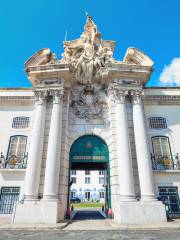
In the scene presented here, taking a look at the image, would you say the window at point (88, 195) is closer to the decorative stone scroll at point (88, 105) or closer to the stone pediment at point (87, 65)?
the decorative stone scroll at point (88, 105)

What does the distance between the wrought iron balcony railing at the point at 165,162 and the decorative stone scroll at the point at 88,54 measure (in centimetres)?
758

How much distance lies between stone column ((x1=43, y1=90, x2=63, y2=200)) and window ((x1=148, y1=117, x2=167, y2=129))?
7.04 m

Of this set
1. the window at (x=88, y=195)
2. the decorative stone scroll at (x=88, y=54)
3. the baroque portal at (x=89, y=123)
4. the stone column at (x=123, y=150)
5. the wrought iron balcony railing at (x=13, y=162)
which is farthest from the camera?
the window at (x=88, y=195)

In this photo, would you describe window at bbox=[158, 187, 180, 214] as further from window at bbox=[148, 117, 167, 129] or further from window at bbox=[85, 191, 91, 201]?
window at bbox=[85, 191, 91, 201]

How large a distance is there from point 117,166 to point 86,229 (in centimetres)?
441

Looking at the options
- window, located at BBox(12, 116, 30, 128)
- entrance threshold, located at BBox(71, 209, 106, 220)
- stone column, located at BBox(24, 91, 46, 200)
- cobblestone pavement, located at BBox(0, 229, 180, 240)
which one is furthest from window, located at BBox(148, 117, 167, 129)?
window, located at BBox(12, 116, 30, 128)

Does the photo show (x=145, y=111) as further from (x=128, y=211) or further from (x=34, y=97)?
(x=34, y=97)

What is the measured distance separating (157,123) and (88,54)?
7.87 metres

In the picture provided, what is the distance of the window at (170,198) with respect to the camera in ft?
41.2

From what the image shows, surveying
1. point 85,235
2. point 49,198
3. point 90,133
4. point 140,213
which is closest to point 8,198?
point 49,198

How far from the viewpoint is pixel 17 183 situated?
13047 mm

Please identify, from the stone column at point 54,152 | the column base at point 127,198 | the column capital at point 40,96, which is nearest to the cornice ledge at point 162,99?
the stone column at point 54,152

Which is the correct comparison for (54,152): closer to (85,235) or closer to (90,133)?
(90,133)

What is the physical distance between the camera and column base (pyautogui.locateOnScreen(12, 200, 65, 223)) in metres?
10.5
